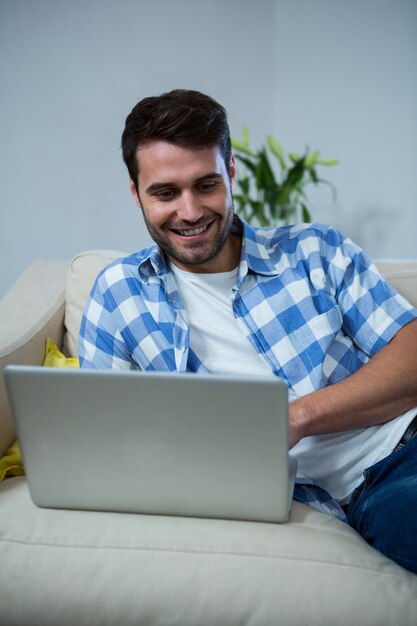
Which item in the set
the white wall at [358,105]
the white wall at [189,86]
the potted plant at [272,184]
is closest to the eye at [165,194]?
the potted plant at [272,184]

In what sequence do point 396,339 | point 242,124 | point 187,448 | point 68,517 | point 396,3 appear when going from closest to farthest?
point 187,448, point 68,517, point 396,339, point 396,3, point 242,124

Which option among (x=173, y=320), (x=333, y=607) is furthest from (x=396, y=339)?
(x=333, y=607)

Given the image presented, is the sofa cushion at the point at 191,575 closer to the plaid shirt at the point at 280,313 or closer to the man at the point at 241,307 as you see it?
the man at the point at 241,307

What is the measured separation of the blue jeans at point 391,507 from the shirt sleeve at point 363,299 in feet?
0.73

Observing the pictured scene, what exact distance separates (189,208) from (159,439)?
544 millimetres

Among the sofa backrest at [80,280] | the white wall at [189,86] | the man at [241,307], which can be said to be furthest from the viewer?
the white wall at [189,86]

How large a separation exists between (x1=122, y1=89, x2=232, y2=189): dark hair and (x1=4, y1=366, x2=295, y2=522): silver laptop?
1.96 feet

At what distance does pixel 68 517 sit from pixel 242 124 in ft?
7.86

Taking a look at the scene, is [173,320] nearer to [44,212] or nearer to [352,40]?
[44,212]

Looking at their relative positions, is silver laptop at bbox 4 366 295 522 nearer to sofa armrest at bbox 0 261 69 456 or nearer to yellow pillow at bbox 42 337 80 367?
sofa armrest at bbox 0 261 69 456

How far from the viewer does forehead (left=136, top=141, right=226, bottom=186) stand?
1382 mm

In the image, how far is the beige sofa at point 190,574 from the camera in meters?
1.05

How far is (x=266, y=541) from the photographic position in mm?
1076

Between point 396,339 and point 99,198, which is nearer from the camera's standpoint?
point 396,339
